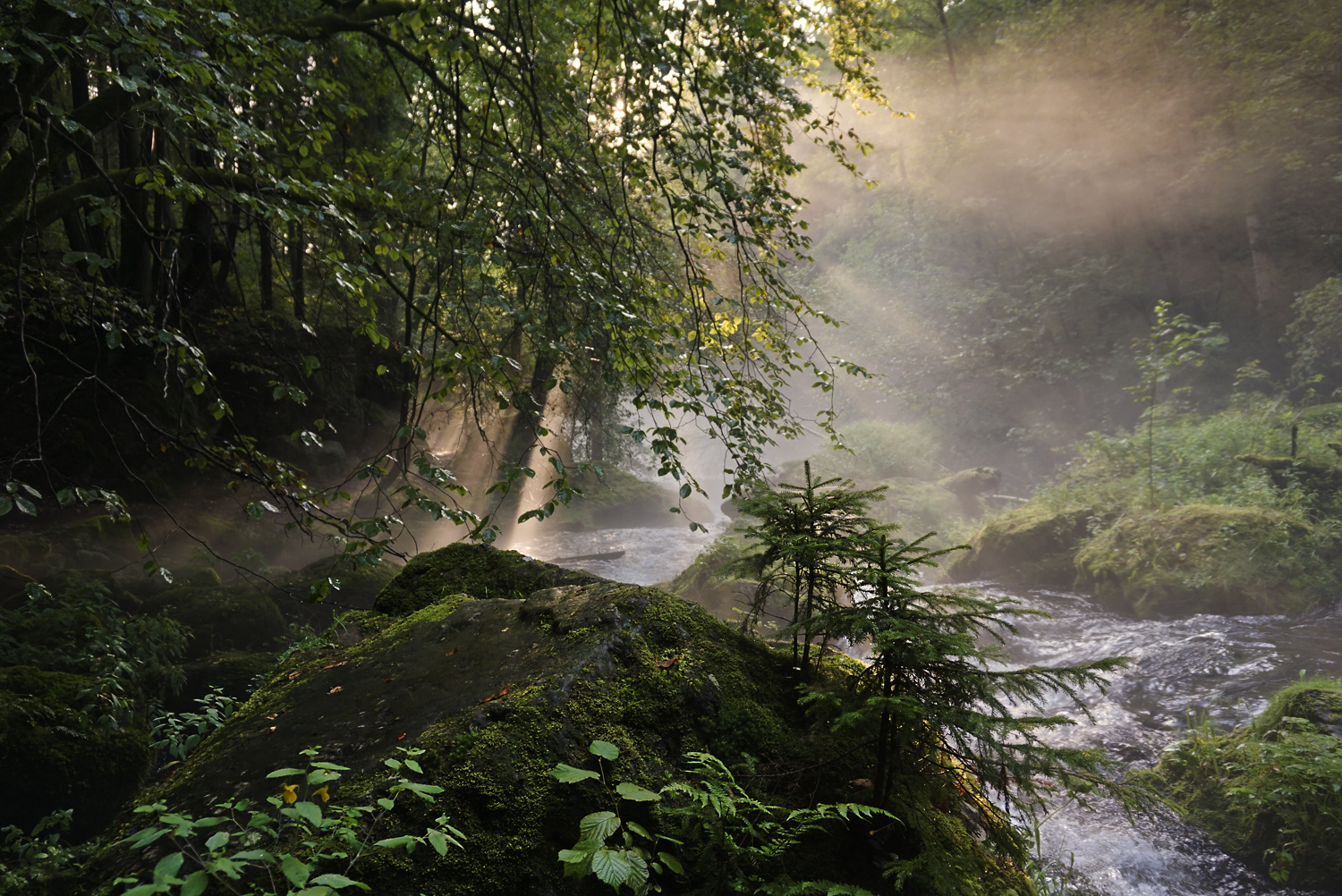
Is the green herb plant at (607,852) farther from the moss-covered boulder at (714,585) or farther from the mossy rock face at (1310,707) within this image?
the moss-covered boulder at (714,585)

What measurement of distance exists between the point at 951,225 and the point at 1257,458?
17.6 m

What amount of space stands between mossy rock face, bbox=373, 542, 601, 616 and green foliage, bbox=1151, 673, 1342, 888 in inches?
186

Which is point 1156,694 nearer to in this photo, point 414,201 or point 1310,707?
point 1310,707

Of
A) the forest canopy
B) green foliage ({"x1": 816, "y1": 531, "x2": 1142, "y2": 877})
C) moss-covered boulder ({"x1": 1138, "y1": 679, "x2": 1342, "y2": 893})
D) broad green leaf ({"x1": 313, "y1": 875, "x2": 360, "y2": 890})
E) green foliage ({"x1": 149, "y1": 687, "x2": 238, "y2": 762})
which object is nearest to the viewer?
broad green leaf ({"x1": 313, "y1": 875, "x2": 360, "y2": 890})

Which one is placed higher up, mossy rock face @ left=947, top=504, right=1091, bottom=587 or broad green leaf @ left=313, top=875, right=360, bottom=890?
mossy rock face @ left=947, top=504, right=1091, bottom=587

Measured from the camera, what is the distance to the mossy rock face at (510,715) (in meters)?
1.59

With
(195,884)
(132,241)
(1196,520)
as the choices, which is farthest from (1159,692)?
(132,241)

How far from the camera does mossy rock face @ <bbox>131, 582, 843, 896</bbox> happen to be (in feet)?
5.20

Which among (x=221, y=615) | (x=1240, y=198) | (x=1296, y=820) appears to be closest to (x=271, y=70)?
(x=221, y=615)

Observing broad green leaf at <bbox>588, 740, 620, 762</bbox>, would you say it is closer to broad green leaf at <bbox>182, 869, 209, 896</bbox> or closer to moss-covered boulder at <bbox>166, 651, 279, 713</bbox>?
broad green leaf at <bbox>182, 869, 209, 896</bbox>

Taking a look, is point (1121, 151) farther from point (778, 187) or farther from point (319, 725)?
point (319, 725)

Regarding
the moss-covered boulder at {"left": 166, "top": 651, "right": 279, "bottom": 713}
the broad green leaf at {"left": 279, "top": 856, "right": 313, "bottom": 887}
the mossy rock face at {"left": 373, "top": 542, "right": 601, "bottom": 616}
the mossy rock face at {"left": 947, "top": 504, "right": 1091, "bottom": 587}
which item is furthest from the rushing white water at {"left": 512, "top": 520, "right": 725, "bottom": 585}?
the broad green leaf at {"left": 279, "top": 856, "right": 313, "bottom": 887}

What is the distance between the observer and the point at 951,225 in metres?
25.8

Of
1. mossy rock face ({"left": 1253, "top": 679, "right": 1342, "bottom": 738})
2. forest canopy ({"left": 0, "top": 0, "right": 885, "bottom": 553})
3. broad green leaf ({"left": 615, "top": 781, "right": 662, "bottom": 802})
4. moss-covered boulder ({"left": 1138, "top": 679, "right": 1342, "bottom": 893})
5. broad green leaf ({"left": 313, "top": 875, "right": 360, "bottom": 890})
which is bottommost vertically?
moss-covered boulder ({"left": 1138, "top": 679, "right": 1342, "bottom": 893})
